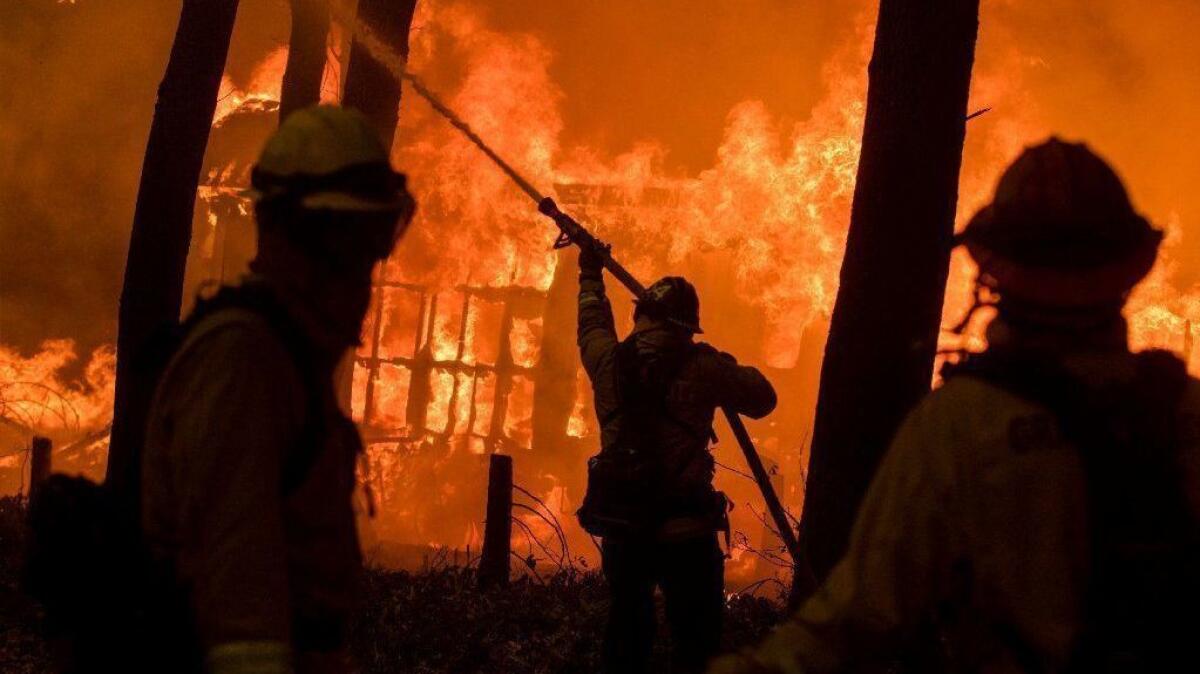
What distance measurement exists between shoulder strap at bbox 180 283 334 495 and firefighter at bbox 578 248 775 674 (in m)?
2.89

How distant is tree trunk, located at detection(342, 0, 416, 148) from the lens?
9.09 m

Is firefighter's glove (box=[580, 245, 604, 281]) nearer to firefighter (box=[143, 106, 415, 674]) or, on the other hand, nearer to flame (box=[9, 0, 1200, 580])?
firefighter (box=[143, 106, 415, 674])

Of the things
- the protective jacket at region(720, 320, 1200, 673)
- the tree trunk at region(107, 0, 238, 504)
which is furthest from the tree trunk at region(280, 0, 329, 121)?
the protective jacket at region(720, 320, 1200, 673)

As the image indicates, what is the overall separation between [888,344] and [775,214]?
53.8 feet

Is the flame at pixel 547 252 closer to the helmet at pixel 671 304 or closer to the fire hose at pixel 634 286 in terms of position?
the fire hose at pixel 634 286

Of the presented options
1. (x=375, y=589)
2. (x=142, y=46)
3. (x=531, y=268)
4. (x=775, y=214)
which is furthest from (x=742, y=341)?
(x=142, y=46)

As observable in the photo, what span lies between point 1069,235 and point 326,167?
1.47m

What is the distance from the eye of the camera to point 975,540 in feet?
6.22

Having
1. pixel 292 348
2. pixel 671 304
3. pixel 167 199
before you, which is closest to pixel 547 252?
pixel 167 199

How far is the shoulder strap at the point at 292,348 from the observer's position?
216cm

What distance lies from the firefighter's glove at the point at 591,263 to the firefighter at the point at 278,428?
3412 mm

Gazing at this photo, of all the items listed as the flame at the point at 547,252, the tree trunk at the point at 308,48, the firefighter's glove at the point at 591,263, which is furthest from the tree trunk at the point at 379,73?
the flame at the point at 547,252

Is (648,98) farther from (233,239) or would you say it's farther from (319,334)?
(319,334)

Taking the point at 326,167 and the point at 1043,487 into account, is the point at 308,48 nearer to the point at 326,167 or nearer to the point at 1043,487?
the point at 326,167
